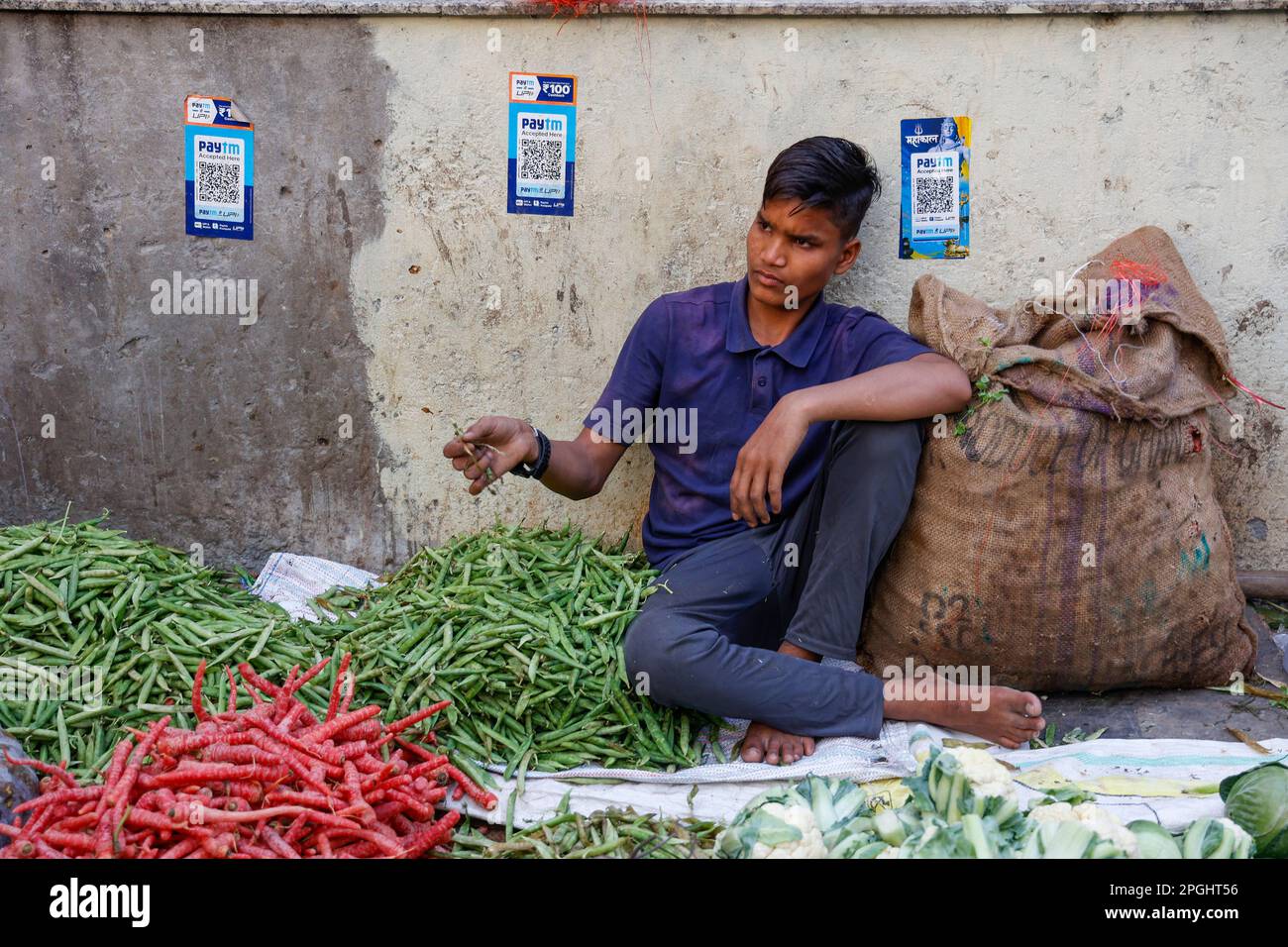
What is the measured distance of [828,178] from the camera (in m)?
3.65

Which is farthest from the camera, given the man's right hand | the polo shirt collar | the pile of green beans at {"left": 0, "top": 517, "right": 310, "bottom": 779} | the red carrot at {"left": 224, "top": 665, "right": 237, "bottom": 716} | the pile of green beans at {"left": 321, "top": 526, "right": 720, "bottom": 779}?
the polo shirt collar

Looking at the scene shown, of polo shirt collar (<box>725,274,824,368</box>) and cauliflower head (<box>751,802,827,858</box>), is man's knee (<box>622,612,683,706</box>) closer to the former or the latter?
cauliflower head (<box>751,802,827,858</box>)

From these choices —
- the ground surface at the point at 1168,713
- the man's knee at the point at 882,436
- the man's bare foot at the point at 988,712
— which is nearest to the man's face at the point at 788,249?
the man's knee at the point at 882,436

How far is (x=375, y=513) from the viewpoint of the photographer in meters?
4.43

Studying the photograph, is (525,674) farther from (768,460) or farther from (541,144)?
(541,144)

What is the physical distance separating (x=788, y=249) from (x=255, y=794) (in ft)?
7.20

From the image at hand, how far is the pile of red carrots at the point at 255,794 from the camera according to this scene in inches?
103

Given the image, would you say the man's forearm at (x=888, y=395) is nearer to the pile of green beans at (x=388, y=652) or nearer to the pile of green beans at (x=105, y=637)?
the pile of green beans at (x=388, y=652)

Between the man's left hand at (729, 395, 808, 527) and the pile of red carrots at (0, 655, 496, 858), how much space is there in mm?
1077

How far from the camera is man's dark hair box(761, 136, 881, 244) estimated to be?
11.9ft

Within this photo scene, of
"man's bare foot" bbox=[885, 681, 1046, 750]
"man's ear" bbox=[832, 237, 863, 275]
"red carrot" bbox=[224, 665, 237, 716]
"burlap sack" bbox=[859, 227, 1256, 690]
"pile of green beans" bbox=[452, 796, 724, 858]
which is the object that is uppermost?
"man's ear" bbox=[832, 237, 863, 275]

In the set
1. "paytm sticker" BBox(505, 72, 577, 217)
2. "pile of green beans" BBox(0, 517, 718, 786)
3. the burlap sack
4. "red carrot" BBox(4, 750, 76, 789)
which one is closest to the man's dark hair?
the burlap sack

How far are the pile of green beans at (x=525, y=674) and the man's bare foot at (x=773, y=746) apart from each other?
0.49 ft

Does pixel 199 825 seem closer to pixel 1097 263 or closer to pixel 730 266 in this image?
pixel 730 266
